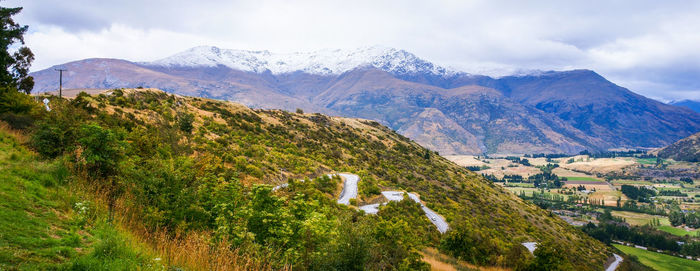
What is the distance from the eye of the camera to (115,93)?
31.6 m

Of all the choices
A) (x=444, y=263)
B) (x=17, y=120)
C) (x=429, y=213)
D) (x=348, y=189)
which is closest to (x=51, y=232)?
(x=17, y=120)

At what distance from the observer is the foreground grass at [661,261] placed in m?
91.1

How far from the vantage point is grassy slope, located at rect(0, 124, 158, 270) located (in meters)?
5.84

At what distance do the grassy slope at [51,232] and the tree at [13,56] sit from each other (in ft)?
81.0

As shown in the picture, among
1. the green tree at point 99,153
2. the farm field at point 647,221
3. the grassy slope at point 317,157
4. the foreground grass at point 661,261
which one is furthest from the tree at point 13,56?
the farm field at point 647,221

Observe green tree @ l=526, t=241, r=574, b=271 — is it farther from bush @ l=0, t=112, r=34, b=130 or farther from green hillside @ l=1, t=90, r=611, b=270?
bush @ l=0, t=112, r=34, b=130

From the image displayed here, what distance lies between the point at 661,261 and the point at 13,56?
145 metres

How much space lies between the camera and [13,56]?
107ft

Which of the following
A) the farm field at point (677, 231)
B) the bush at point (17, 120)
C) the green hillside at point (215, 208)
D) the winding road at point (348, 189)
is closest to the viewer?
the green hillside at point (215, 208)

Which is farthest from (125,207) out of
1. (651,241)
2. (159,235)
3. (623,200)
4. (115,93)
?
(623,200)

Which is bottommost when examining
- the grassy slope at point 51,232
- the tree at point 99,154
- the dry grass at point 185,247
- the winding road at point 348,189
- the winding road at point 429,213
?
the winding road at point 429,213

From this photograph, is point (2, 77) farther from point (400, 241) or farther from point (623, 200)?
point (623, 200)

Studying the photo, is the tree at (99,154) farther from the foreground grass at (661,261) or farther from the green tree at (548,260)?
the foreground grass at (661,261)

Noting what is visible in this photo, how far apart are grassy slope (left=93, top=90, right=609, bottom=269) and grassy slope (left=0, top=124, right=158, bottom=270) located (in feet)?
30.5
